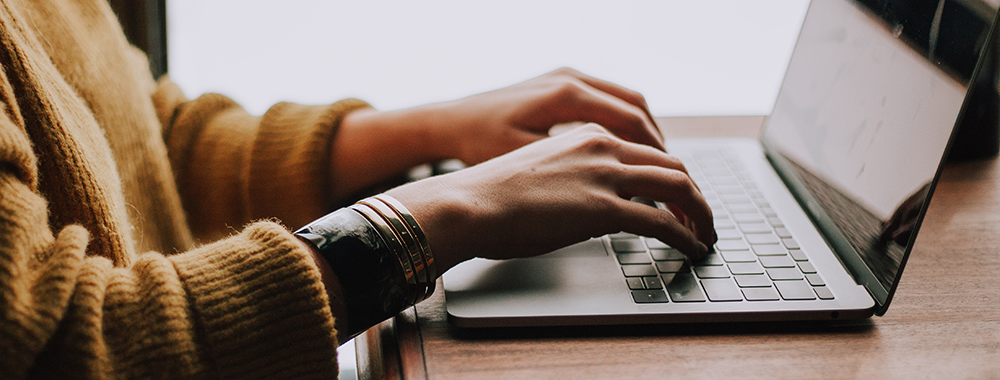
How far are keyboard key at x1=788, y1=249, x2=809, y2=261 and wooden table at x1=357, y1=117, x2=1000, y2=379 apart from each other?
0.25ft

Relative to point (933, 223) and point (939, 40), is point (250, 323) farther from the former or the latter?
point (933, 223)

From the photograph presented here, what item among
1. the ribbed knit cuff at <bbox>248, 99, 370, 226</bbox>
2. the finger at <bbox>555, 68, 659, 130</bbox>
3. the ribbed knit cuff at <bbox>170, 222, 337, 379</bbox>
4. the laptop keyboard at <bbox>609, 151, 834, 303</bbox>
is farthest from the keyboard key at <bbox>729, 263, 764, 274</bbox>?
the ribbed knit cuff at <bbox>248, 99, 370, 226</bbox>

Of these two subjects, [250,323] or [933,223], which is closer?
[250,323]

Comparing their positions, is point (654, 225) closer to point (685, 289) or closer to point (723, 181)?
point (685, 289)

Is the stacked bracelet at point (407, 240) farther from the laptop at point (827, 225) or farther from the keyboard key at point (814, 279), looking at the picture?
the keyboard key at point (814, 279)

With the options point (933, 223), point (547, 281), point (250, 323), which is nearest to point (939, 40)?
point (933, 223)

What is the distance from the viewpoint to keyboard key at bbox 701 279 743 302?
1.56 ft

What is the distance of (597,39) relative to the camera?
1.18m

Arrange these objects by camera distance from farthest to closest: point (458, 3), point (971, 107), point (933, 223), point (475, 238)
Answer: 1. point (458, 3)
2. point (971, 107)
3. point (933, 223)
4. point (475, 238)

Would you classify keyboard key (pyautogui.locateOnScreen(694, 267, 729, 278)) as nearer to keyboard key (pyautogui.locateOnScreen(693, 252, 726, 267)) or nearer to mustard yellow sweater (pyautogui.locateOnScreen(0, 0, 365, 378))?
keyboard key (pyautogui.locateOnScreen(693, 252, 726, 267))

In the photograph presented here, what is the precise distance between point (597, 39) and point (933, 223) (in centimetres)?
67

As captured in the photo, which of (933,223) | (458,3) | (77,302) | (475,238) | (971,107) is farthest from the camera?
(458,3)

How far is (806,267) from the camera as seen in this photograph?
0.53 metres

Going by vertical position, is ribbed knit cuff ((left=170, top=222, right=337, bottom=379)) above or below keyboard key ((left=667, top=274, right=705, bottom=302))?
below
